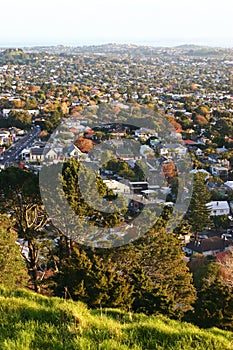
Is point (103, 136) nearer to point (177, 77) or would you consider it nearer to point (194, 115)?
point (194, 115)

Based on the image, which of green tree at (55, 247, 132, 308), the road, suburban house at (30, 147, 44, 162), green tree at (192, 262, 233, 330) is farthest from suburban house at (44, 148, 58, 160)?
green tree at (192, 262, 233, 330)

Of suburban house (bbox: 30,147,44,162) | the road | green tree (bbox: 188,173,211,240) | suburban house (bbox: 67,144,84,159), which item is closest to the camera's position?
green tree (bbox: 188,173,211,240)

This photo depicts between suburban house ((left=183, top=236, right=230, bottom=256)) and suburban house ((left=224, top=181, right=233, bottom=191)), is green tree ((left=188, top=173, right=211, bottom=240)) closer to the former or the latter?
suburban house ((left=183, top=236, right=230, bottom=256))

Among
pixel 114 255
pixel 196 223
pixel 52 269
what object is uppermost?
pixel 114 255

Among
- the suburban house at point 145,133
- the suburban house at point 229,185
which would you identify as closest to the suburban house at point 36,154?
the suburban house at point 145,133

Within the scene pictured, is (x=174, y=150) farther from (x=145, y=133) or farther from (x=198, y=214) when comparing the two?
(x=198, y=214)

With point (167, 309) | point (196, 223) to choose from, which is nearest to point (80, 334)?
point (167, 309)
